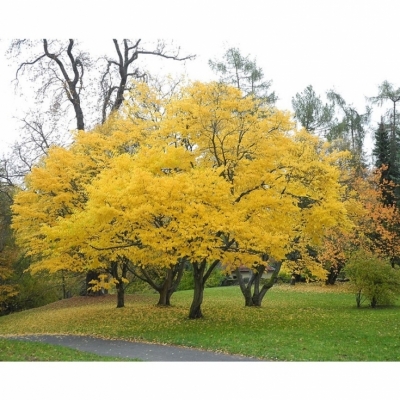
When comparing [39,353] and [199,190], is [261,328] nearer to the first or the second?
[199,190]

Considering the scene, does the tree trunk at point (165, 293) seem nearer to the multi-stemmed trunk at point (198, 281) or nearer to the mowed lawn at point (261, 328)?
the mowed lawn at point (261, 328)

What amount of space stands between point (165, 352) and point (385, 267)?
26.9 ft

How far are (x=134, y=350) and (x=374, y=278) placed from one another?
8.26 meters

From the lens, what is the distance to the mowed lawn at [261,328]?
24.8 feet

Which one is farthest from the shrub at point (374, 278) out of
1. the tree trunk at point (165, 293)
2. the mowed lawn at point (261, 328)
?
the tree trunk at point (165, 293)

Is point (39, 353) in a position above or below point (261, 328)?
above

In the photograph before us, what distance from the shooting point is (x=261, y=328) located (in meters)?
9.84

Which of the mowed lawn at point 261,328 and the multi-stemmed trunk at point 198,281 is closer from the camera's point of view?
the mowed lawn at point 261,328

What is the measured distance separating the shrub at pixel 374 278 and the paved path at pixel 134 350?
24.2ft

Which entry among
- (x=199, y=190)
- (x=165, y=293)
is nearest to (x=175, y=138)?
(x=199, y=190)

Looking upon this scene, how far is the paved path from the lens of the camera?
7.39 m

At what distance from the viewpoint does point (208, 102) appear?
1000cm

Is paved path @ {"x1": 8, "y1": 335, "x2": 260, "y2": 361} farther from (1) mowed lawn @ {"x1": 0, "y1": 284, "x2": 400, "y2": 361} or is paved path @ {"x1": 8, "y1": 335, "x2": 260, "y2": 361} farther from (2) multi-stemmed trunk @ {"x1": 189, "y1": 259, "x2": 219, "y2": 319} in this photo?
(2) multi-stemmed trunk @ {"x1": 189, "y1": 259, "x2": 219, "y2": 319}

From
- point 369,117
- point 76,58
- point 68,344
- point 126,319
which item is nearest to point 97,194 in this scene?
point 68,344
